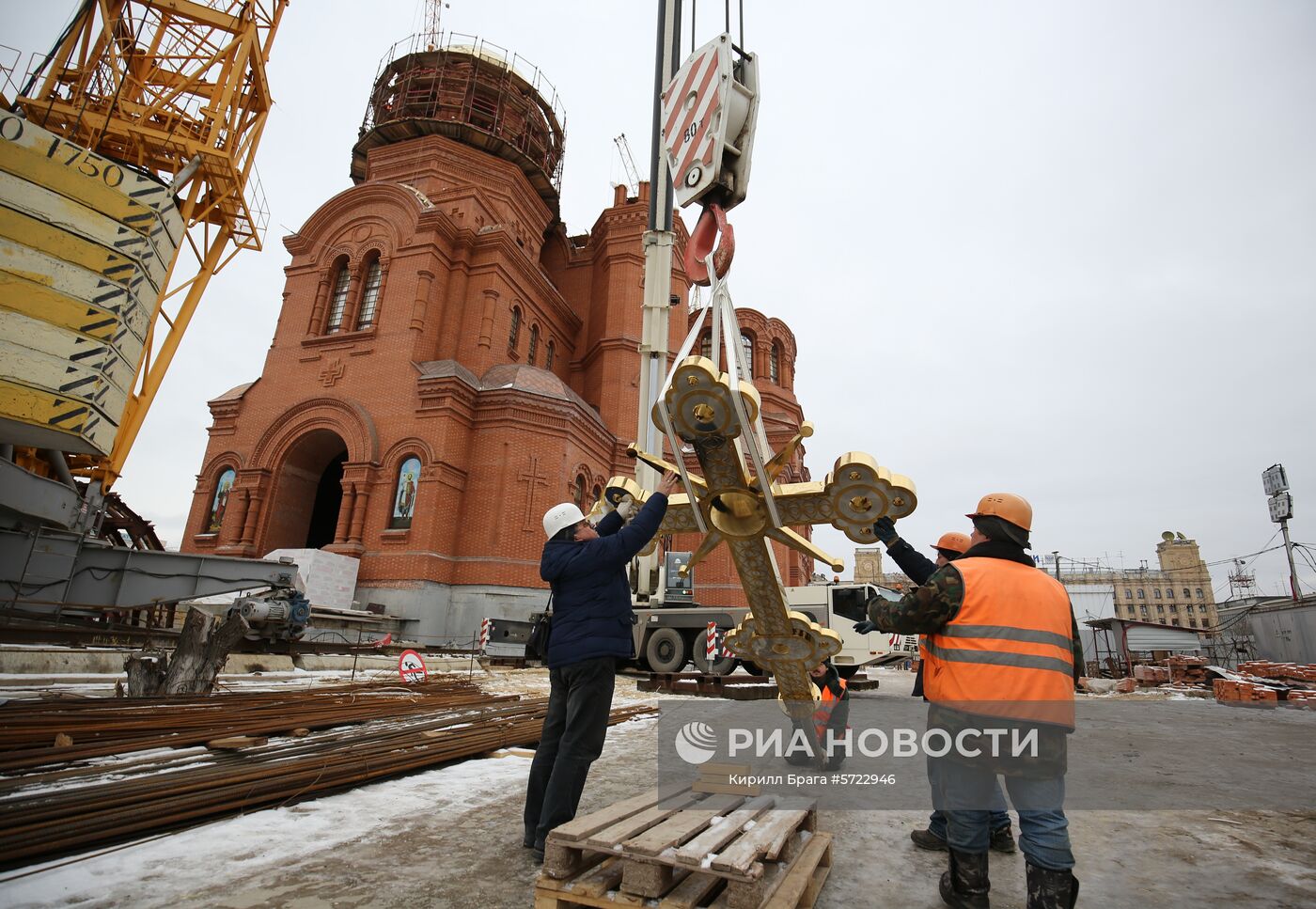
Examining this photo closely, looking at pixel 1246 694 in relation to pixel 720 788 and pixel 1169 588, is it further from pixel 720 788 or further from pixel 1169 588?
pixel 1169 588

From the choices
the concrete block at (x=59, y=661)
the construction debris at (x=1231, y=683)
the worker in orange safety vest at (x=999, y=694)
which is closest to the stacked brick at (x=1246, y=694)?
the construction debris at (x=1231, y=683)

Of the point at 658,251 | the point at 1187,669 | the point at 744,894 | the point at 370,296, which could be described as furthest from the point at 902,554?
the point at 1187,669

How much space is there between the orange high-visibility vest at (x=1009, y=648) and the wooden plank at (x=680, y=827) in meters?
1.06

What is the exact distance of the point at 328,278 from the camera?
21.7m

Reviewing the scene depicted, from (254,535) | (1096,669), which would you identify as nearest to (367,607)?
(254,535)

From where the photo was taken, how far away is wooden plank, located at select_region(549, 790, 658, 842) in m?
2.26

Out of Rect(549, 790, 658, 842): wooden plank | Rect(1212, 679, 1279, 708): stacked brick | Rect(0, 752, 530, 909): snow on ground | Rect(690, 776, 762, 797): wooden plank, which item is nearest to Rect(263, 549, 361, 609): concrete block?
Rect(0, 752, 530, 909): snow on ground

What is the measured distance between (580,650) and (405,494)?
1676cm

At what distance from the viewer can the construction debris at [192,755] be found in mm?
2787

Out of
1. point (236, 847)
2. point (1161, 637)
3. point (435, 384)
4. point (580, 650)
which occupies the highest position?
point (435, 384)

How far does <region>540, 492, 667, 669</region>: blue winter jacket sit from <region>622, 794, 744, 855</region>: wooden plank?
742mm

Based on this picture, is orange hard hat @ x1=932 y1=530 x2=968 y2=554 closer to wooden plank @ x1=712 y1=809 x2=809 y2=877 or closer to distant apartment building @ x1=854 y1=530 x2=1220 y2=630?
wooden plank @ x1=712 y1=809 x2=809 y2=877

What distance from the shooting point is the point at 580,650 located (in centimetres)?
298

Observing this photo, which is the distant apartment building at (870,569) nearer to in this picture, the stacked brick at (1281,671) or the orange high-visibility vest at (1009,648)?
the stacked brick at (1281,671)
